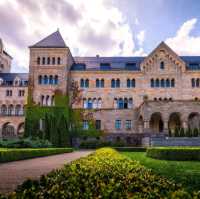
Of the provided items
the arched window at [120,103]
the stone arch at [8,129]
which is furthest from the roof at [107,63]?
the stone arch at [8,129]

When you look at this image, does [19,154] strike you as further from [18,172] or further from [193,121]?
[193,121]

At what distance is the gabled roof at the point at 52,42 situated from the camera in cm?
5589

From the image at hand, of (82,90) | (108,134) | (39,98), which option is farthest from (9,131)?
(108,134)

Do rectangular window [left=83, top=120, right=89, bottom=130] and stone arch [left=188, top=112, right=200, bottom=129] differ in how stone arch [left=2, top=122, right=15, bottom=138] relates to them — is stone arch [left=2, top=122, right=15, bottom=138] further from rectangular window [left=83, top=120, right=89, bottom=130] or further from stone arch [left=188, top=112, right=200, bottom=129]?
stone arch [left=188, top=112, right=200, bottom=129]

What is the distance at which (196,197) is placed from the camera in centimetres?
400


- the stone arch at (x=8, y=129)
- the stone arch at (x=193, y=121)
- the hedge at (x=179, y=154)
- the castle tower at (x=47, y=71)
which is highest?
the castle tower at (x=47, y=71)

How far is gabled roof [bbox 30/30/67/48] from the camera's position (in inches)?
2201

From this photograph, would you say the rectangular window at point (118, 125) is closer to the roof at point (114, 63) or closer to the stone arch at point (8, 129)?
the roof at point (114, 63)

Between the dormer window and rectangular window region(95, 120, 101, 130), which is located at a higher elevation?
the dormer window

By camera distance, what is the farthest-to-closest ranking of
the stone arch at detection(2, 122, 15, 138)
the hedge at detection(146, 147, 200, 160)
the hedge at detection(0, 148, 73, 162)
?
the stone arch at detection(2, 122, 15, 138), the hedge at detection(146, 147, 200, 160), the hedge at detection(0, 148, 73, 162)

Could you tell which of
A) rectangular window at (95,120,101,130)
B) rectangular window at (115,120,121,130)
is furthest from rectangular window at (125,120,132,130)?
rectangular window at (95,120,101,130)

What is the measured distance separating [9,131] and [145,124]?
32.9 m

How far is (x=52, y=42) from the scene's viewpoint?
57406 mm

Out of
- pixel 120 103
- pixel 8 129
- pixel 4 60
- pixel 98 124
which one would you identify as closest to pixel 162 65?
pixel 120 103
